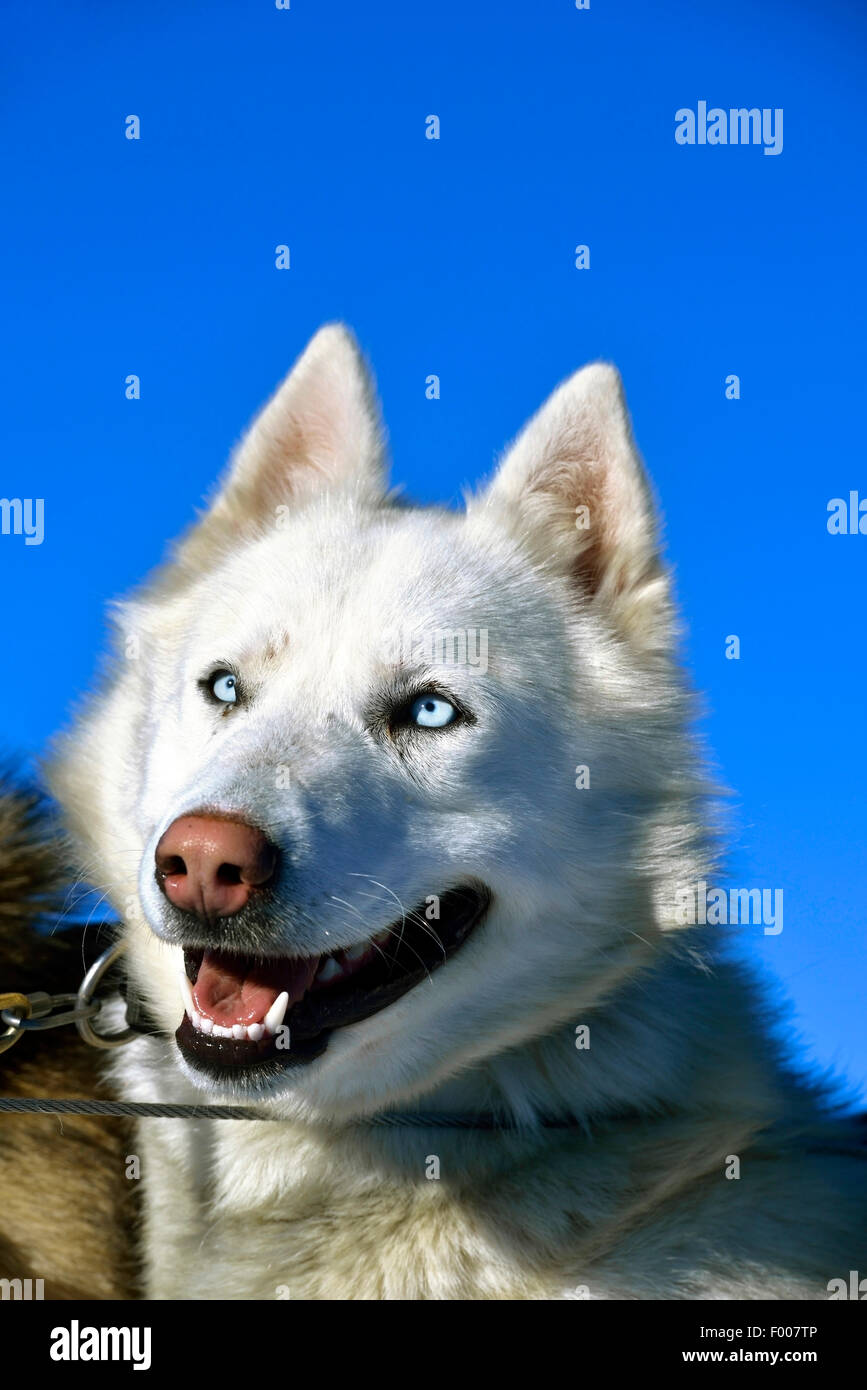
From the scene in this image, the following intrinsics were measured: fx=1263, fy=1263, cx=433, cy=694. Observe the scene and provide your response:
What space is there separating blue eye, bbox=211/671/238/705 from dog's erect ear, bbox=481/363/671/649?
43.5 inches

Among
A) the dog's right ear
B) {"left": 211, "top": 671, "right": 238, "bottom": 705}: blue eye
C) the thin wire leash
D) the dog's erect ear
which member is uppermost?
the dog's right ear

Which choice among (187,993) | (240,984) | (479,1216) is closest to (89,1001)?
(187,993)

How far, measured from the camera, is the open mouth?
10.1 feet

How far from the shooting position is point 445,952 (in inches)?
134

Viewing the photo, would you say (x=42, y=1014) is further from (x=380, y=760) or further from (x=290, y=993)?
(x=380, y=760)

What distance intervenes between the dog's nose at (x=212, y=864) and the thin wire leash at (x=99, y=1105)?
69cm

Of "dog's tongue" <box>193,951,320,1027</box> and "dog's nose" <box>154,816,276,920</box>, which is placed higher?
"dog's nose" <box>154,816,276,920</box>

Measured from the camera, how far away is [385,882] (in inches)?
127

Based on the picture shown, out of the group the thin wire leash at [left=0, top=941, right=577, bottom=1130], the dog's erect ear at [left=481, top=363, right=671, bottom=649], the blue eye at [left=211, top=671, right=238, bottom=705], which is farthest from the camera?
the dog's erect ear at [left=481, top=363, right=671, bottom=649]

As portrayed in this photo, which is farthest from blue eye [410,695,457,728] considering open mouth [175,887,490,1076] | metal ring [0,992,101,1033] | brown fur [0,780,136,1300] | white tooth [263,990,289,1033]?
brown fur [0,780,136,1300]

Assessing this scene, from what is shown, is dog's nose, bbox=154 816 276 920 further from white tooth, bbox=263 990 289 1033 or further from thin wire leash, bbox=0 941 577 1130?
thin wire leash, bbox=0 941 577 1130

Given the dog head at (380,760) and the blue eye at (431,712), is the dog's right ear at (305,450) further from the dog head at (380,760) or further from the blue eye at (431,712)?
the blue eye at (431,712)

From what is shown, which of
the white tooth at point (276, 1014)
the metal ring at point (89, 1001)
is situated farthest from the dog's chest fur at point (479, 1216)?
the white tooth at point (276, 1014)

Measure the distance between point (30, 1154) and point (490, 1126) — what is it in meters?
1.31
